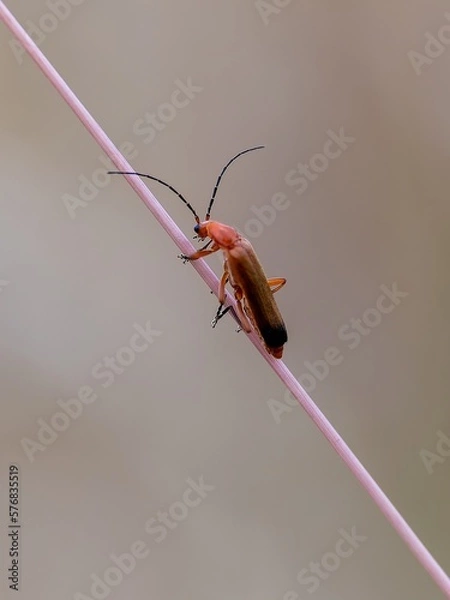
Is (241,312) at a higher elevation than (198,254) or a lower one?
lower

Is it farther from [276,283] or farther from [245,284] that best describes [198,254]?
[276,283]

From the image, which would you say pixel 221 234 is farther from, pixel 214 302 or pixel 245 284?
pixel 214 302

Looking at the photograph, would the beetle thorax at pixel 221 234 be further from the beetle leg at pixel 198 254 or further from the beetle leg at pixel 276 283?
the beetle leg at pixel 276 283

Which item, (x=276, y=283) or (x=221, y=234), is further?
(x=276, y=283)

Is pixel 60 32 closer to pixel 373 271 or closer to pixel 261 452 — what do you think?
pixel 373 271

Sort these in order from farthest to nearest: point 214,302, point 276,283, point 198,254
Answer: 1. point 214,302
2. point 276,283
3. point 198,254

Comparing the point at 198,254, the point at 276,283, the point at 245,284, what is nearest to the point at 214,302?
the point at 276,283

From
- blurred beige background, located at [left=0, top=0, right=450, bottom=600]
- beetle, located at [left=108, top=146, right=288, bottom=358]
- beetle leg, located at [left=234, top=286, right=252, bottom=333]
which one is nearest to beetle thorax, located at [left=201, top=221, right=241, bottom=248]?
beetle, located at [left=108, top=146, right=288, bottom=358]

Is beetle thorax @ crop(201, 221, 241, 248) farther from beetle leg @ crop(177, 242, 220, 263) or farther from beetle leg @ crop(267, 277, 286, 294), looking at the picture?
beetle leg @ crop(267, 277, 286, 294)

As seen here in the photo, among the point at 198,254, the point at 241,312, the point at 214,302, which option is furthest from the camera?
the point at 214,302

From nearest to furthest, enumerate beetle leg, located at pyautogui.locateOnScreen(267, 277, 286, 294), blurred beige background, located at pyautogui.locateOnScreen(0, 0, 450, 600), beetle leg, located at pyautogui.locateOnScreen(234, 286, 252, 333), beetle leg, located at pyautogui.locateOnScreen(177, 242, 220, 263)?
beetle leg, located at pyautogui.locateOnScreen(177, 242, 220, 263)
beetle leg, located at pyautogui.locateOnScreen(234, 286, 252, 333)
beetle leg, located at pyautogui.locateOnScreen(267, 277, 286, 294)
blurred beige background, located at pyautogui.locateOnScreen(0, 0, 450, 600)
